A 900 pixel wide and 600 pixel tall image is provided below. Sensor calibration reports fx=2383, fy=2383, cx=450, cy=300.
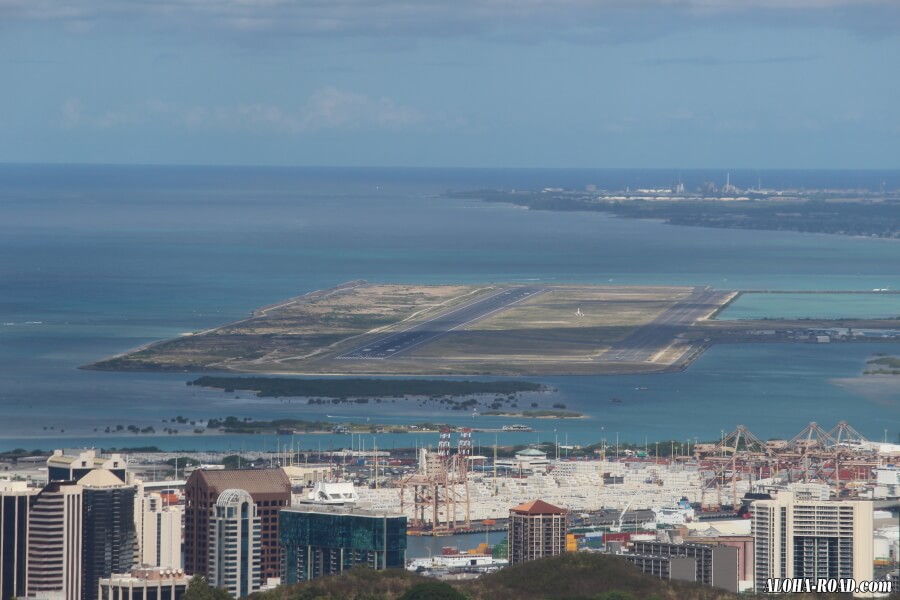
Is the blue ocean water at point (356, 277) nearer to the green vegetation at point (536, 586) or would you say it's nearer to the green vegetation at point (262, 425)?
the green vegetation at point (262, 425)

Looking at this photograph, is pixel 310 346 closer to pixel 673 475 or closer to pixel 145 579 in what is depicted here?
pixel 673 475

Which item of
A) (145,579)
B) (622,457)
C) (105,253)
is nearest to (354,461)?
(622,457)

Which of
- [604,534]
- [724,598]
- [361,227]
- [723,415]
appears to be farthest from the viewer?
[361,227]

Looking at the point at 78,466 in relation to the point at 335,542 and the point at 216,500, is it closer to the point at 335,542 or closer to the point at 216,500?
the point at 216,500

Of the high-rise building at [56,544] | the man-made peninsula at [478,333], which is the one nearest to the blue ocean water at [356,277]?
the man-made peninsula at [478,333]

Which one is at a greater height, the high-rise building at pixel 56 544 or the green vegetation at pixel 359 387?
the green vegetation at pixel 359 387

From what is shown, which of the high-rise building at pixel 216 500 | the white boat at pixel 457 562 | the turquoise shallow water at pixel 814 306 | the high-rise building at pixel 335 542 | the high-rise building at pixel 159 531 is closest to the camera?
the high-rise building at pixel 335 542

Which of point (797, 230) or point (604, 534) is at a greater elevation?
point (797, 230)
